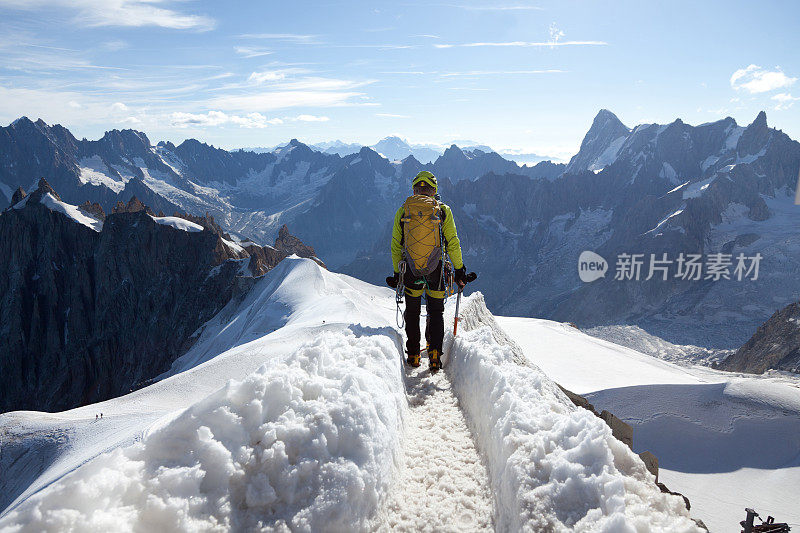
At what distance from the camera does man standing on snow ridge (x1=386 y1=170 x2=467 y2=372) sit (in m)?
8.95

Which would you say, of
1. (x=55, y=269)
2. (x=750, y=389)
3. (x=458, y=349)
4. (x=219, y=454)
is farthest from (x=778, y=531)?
(x=55, y=269)

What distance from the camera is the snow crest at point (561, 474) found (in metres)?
3.68

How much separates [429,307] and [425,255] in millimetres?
1166

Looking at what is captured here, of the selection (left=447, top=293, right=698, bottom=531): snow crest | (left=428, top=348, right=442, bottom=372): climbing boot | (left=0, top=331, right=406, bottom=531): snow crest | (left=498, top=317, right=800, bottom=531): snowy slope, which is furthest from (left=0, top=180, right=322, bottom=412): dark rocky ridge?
(left=447, top=293, right=698, bottom=531): snow crest

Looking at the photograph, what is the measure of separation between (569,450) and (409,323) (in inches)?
212

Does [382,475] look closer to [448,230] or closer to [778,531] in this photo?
[448,230]

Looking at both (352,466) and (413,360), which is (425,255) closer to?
(413,360)

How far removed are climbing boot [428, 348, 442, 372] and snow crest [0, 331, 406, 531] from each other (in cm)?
370

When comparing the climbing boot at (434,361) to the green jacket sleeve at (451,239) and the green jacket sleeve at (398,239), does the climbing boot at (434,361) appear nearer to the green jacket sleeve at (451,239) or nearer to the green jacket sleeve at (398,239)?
the green jacket sleeve at (451,239)

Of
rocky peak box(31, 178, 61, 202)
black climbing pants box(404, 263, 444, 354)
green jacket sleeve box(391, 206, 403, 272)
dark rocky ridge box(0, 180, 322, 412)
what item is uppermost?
rocky peak box(31, 178, 61, 202)

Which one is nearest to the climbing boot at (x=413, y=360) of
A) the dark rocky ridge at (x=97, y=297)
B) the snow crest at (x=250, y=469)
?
the snow crest at (x=250, y=469)

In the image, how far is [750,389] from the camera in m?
22.2

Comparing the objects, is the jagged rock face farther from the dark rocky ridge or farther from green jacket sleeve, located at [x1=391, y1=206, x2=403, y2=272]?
the dark rocky ridge

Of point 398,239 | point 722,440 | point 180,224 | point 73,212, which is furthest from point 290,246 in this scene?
point 398,239
